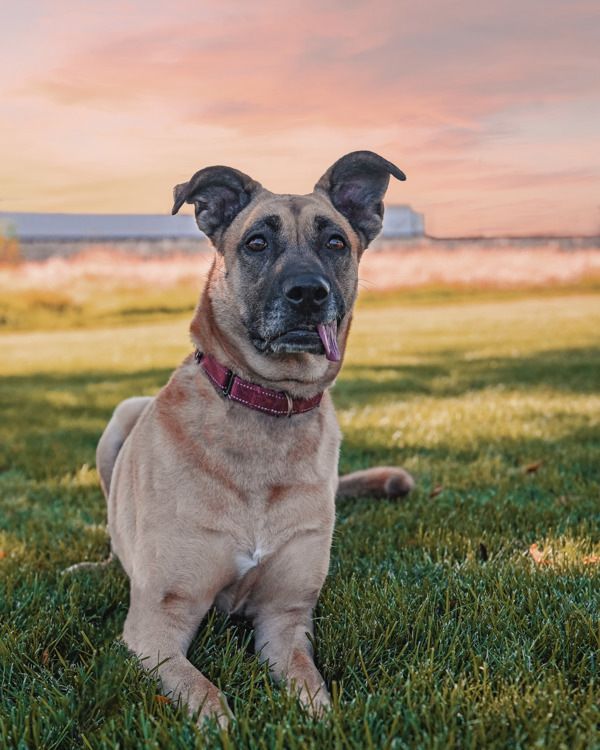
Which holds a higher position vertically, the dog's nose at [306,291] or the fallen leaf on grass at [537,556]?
the dog's nose at [306,291]

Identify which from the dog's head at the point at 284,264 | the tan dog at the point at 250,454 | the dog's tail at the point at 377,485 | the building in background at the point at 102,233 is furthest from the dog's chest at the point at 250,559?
the building in background at the point at 102,233

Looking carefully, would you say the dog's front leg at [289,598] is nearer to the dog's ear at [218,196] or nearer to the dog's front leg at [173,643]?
the dog's front leg at [173,643]

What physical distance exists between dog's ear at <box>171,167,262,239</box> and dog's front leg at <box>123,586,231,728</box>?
5.60 feet

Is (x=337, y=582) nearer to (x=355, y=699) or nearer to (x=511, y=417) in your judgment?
(x=355, y=699)

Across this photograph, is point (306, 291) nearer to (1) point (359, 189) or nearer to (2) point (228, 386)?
(2) point (228, 386)

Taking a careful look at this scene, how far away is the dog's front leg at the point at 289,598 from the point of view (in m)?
2.78

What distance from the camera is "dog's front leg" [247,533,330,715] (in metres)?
2.78

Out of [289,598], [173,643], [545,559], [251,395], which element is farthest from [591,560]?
[173,643]

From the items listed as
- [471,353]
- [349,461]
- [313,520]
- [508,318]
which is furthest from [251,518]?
[508,318]

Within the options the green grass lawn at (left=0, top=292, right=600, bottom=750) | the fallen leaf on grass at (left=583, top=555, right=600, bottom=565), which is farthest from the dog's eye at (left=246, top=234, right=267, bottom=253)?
the fallen leaf on grass at (left=583, top=555, right=600, bottom=565)

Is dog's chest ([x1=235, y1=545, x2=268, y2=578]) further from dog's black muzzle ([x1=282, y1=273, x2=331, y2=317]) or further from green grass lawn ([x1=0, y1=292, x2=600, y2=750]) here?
dog's black muzzle ([x1=282, y1=273, x2=331, y2=317])

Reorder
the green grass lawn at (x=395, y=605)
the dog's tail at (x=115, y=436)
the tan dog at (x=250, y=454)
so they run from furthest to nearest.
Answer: the dog's tail at (x=115, y=436), the tan dog at (x=250, y=454), the green grass lawn at (x=395, y=605)

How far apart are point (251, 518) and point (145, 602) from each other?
0.51 metres

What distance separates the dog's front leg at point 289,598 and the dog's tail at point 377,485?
1.62m
